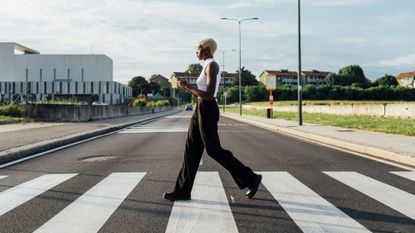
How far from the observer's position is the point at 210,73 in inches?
200

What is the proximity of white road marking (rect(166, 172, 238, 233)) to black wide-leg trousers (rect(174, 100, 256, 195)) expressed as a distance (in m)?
0.29

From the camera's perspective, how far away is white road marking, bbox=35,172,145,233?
4.24m

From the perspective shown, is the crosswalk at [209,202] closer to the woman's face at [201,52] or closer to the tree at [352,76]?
the woman's face at [201,52]

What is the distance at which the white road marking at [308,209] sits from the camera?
4.18 metres

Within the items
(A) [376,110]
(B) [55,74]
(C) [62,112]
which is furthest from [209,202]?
(B) [55,74]

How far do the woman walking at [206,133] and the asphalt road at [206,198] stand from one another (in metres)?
0.23

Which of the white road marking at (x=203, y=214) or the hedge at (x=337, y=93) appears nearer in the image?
the white road marking at (x=203, y=214)

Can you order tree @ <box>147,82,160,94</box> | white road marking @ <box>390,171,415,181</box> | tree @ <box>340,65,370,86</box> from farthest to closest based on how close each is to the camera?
tree @ <box>147,82,160,94</box> → tree @ <box>340,65,370,86</box> → white road marking @ <box>390,171,415,181</box>

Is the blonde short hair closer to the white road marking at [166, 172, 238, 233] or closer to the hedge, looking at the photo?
the white road marking at [166, 172, 238, 233]

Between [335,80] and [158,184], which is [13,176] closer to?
[158,184]

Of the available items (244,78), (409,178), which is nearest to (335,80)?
(244,78)

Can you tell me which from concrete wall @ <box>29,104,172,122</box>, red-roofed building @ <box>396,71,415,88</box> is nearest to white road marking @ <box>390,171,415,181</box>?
concrete wall @ <box>29,104,172,122</box>

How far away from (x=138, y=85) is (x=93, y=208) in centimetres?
16260

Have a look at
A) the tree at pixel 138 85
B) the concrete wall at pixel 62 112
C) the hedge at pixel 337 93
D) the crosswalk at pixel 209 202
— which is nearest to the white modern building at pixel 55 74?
the hedge at pixel 337 93
